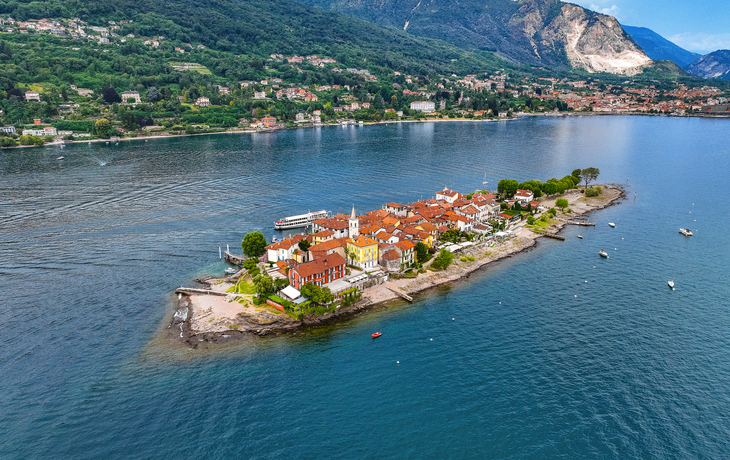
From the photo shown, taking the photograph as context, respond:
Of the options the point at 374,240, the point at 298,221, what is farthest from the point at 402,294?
the point at 298,221

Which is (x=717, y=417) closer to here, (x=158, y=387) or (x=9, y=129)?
(x=158, y=387)

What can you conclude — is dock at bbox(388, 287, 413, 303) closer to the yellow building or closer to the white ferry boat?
the yellow building

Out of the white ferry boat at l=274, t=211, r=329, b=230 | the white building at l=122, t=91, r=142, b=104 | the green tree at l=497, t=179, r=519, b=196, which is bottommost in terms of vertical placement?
the white ferry boat at l=274, t=211, r=329, b=230

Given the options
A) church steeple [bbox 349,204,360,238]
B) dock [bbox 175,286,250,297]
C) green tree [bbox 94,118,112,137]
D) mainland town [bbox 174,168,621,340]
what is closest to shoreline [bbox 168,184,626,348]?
mainland town [bbox 174,168,621,340]

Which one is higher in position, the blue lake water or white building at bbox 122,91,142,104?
white building at bbox 122,91,142,104

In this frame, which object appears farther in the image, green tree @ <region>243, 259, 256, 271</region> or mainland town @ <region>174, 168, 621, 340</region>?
green tree @ <region>243, 259, 256, 271</region>

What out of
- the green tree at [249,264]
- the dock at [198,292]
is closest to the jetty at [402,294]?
the green tree at [249,264]

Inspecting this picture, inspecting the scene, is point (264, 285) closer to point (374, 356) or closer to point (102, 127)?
point (374, 356)
